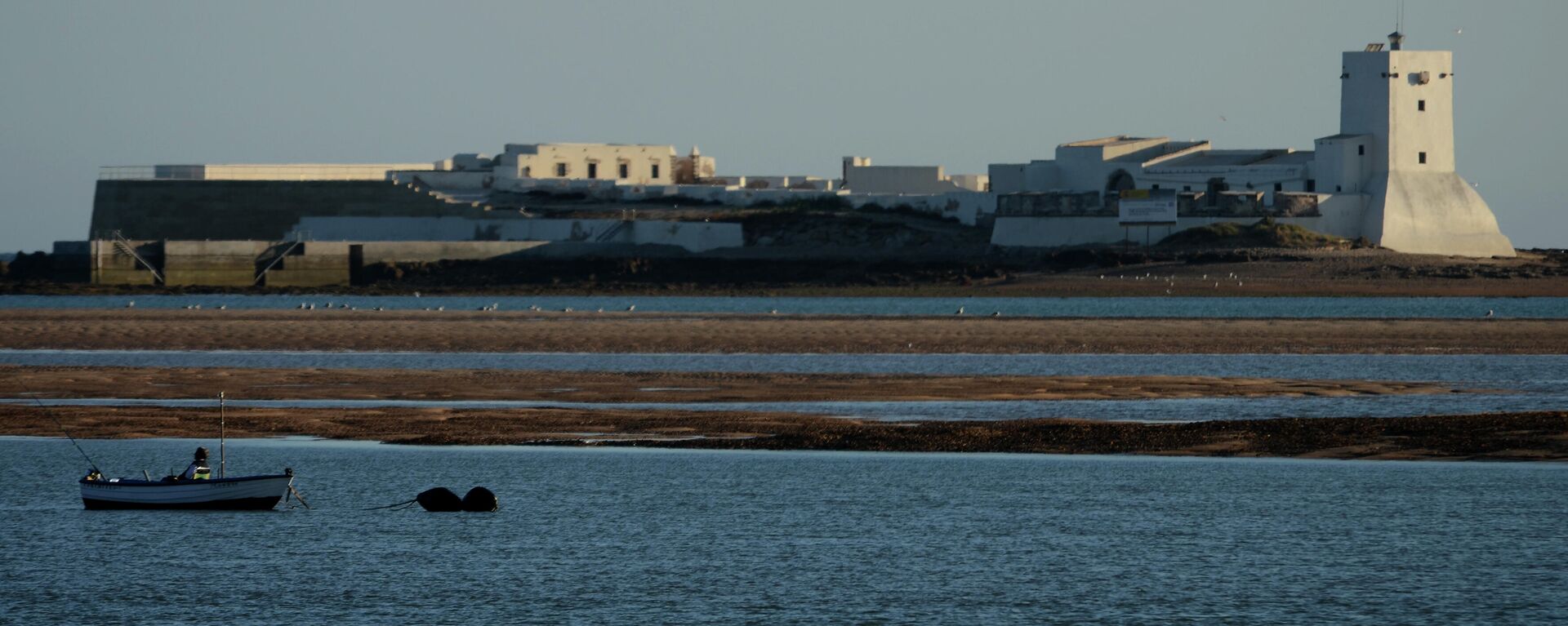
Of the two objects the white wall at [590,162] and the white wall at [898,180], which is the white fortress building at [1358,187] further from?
the white wall at [590,162]

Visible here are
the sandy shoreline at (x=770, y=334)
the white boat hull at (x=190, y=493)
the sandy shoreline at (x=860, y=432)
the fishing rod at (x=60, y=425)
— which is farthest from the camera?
the sandy shoreline at (x=770, y=334)

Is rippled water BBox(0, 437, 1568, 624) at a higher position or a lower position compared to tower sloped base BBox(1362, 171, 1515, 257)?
lower

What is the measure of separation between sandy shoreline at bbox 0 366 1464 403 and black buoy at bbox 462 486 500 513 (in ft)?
38.7

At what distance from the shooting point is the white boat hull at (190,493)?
24.5 metres

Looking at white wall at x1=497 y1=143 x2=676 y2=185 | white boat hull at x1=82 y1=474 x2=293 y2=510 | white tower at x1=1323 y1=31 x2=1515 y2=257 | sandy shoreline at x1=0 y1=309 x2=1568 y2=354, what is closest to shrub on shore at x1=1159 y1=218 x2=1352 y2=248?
white tower at x1=1323 y1=31 x2=1515 y2=257

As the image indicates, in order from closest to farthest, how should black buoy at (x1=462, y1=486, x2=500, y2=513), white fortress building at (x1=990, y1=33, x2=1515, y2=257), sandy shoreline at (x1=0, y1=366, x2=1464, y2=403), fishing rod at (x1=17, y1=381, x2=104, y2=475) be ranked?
1. black buoy at (x1=462, y1=486, x2=500, y2=513)
2. fishing rod at (x1=17, y1=381, x2=104, y2=475)
3. sandy shoreline at (x1=0, y1=366, x2=1464, y2=403)
4. white fortress building at (x1=990, y1=33, x2=1515, y2=257)

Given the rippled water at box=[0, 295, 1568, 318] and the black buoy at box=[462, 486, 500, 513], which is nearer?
the black buoy at box=[462, 486, 500, 513]

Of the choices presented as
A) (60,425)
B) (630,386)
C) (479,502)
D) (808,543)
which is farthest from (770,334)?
(808,543)

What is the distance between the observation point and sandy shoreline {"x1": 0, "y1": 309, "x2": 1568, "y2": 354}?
168ft

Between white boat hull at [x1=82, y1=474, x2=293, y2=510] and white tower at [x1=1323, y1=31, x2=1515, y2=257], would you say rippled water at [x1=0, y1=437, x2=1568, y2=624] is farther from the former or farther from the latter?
white tower at [x1=1323, y1=31, x2=1515, y2=257]

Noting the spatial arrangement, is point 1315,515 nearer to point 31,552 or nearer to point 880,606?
point 880,606

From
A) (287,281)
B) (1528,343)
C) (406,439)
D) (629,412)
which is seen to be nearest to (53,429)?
(406,439)

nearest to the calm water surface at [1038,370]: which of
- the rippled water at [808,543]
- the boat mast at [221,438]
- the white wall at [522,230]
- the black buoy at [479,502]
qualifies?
the boat mast at [221,438]

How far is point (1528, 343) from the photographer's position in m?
51.7
